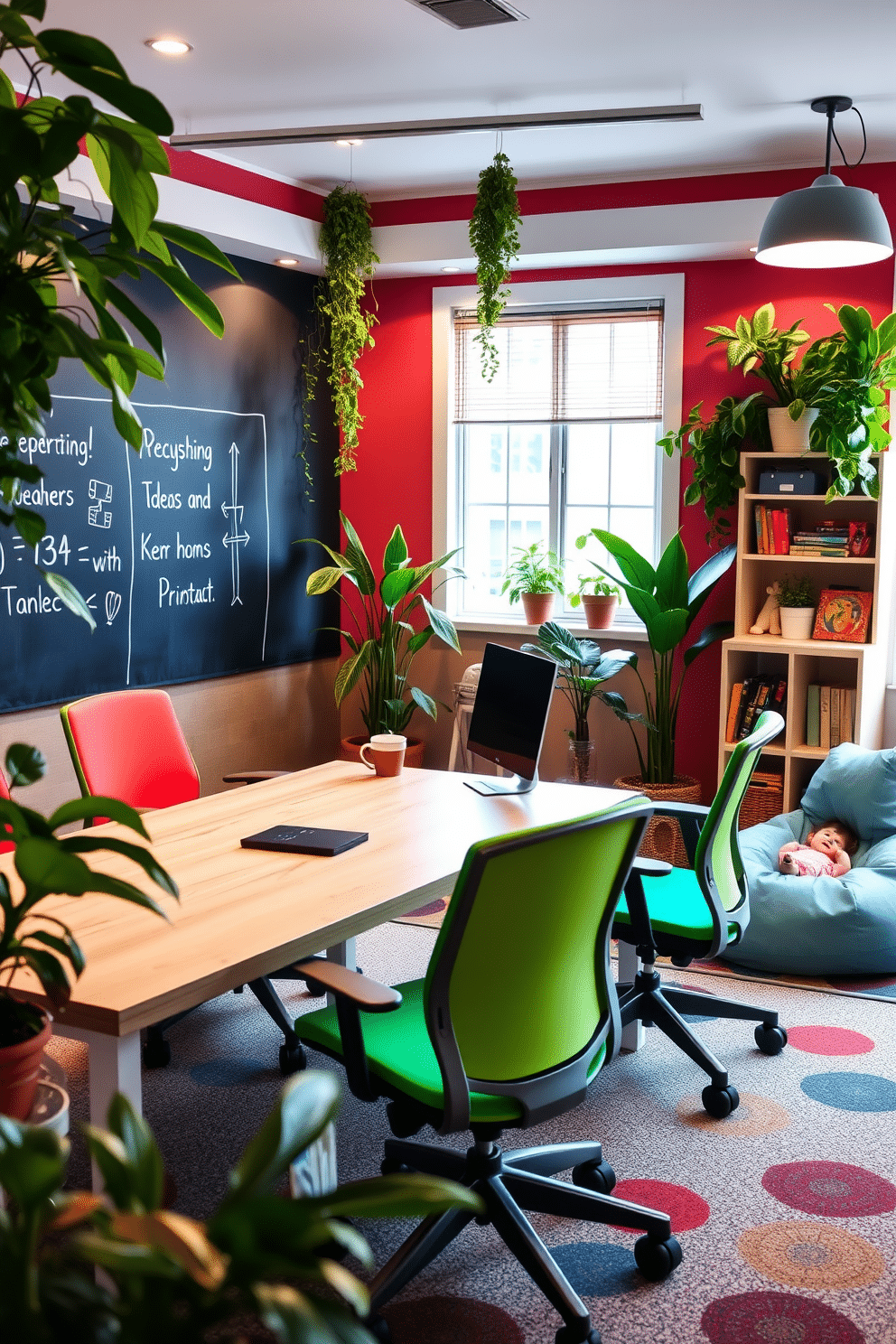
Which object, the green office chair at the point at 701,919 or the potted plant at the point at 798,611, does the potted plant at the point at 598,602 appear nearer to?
the potted plant at the point at 798,611

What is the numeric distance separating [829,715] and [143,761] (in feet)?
9.35

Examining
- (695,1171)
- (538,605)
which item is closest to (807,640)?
(538,605)

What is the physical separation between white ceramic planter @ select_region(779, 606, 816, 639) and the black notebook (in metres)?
2.77

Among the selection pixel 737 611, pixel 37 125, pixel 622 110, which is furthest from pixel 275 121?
pixel 37 125

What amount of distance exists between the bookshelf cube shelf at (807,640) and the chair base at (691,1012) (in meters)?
1.78

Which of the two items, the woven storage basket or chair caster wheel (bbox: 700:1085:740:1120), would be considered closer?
chair caster wheel (bbox: 700:1085:740:1120)

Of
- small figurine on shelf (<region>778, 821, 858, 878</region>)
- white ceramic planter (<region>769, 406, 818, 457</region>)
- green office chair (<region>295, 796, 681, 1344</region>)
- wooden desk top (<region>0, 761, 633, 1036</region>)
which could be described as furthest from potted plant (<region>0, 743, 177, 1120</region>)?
white ceramic planter (<region>769, 406, 818, 457</region>)

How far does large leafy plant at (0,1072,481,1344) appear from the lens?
0.70 meters

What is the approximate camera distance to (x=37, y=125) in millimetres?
1223

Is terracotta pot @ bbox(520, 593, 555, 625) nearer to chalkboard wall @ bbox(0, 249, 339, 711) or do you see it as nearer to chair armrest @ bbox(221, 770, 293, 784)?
chalkboard wall @ bbox(0, 249, 339, 711)

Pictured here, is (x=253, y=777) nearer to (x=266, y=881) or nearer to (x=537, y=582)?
(x=266, y=881)

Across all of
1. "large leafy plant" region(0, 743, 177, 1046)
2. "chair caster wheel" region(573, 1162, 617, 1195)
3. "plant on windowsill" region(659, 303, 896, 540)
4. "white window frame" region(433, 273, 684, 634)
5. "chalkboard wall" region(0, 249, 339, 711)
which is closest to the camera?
"large leafy plant" region(0, 743, 177, 1046)

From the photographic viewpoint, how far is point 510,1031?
218cm

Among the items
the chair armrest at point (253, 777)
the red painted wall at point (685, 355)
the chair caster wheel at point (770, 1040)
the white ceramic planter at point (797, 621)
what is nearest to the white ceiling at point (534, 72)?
the red painted wall at point (685, 355)
